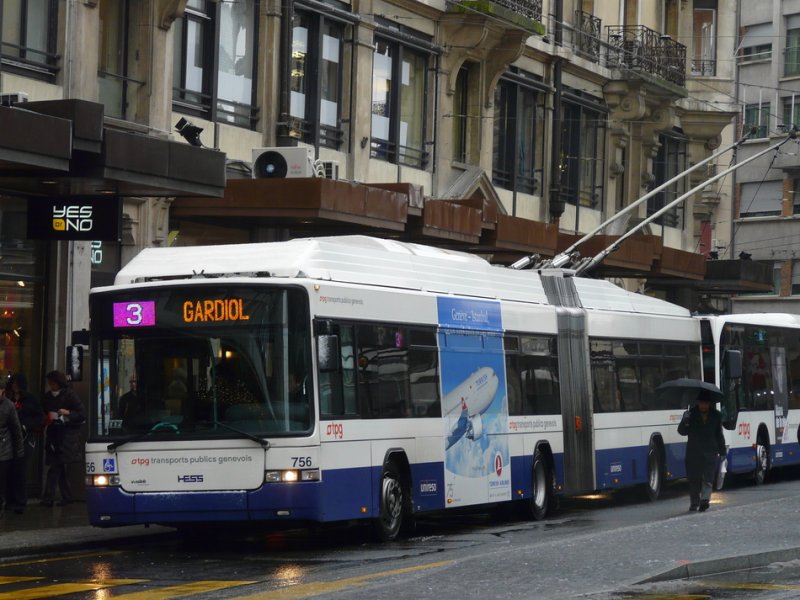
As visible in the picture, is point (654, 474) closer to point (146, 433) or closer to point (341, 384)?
point (341, 384)

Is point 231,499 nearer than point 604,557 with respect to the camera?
No

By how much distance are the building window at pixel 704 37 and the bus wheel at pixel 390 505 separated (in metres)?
31.3

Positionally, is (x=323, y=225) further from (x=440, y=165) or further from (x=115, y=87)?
(x=440, y=165)

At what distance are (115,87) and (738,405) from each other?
1145 centimetres

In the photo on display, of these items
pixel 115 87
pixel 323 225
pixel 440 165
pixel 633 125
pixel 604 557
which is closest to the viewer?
pixel 604 557

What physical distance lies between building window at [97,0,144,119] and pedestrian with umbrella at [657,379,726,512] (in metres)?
8.65

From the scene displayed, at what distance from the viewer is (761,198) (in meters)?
68.1

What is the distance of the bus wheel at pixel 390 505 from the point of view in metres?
16.8

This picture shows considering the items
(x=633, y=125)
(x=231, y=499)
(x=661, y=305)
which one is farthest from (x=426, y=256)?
(x=633, y=125)

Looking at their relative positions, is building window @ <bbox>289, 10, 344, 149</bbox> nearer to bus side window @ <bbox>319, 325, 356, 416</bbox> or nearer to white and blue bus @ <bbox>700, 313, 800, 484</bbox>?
white and blue bus @ <bbox>700, 313, 800, 484</bbox>

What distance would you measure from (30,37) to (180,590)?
1126 cm

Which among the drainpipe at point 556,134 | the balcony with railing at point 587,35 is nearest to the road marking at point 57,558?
the drainpipe at point 556,134

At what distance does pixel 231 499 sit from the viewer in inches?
611

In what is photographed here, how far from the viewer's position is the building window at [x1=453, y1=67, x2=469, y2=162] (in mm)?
34312
